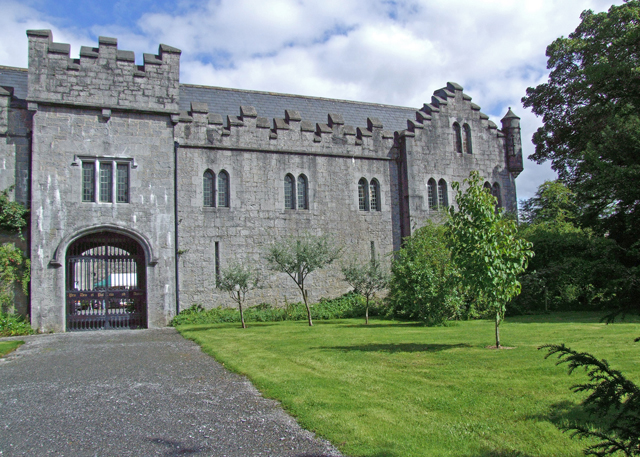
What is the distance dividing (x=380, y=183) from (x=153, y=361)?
15624 mm

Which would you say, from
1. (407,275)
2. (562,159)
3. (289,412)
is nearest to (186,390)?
(289,412)

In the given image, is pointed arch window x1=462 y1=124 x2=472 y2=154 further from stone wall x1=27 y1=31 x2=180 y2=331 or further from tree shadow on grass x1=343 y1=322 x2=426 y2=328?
stone wall x1=27 y1=31 x2=180 y2=331

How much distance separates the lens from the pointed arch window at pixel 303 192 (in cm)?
2355

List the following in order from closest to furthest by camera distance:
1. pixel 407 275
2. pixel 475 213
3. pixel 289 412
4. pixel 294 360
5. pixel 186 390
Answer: pixel 289 412 → pixel 186 390 → pixel 294 360 → pixel 475 213 → pixel 407 275

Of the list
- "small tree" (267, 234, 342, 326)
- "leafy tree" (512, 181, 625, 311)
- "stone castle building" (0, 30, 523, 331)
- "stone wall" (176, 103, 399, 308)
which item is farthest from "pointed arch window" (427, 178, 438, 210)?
"small tree" (267, 234, 342, 326)

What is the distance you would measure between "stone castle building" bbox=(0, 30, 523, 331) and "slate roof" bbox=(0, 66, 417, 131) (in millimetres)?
95

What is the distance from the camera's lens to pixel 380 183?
24.9 m

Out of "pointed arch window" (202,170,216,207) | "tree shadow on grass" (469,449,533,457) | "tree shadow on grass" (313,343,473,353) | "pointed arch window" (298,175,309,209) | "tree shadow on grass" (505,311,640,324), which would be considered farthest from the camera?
"pointed arch window" (298,175,309,209)

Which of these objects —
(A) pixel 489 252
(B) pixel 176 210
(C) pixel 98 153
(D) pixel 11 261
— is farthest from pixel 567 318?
(D) pixel 11 261

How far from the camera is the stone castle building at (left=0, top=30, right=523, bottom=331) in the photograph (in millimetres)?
→ 19219

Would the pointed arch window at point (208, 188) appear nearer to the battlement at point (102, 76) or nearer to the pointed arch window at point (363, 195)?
the battlement at point (102, 76)

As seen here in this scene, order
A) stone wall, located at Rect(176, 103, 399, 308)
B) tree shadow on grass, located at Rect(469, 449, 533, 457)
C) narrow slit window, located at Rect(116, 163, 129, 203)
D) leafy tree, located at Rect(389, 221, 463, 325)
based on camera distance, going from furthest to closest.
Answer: stone wall, located at Rect(176, 103, 399, 308) → narrow slit window, located at Rect(116, 163, 129, 203) → leafy tree, located at Rect(389, 221, 463, 325) → tree shadow on grass, located at Rect(469, 449, 533, 457)

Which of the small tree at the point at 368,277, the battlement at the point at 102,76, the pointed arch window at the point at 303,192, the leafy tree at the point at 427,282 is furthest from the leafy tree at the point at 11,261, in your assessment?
the leafy tree at the point at 427,282

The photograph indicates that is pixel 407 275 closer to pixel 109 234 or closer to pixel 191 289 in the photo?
pixel 191 289
